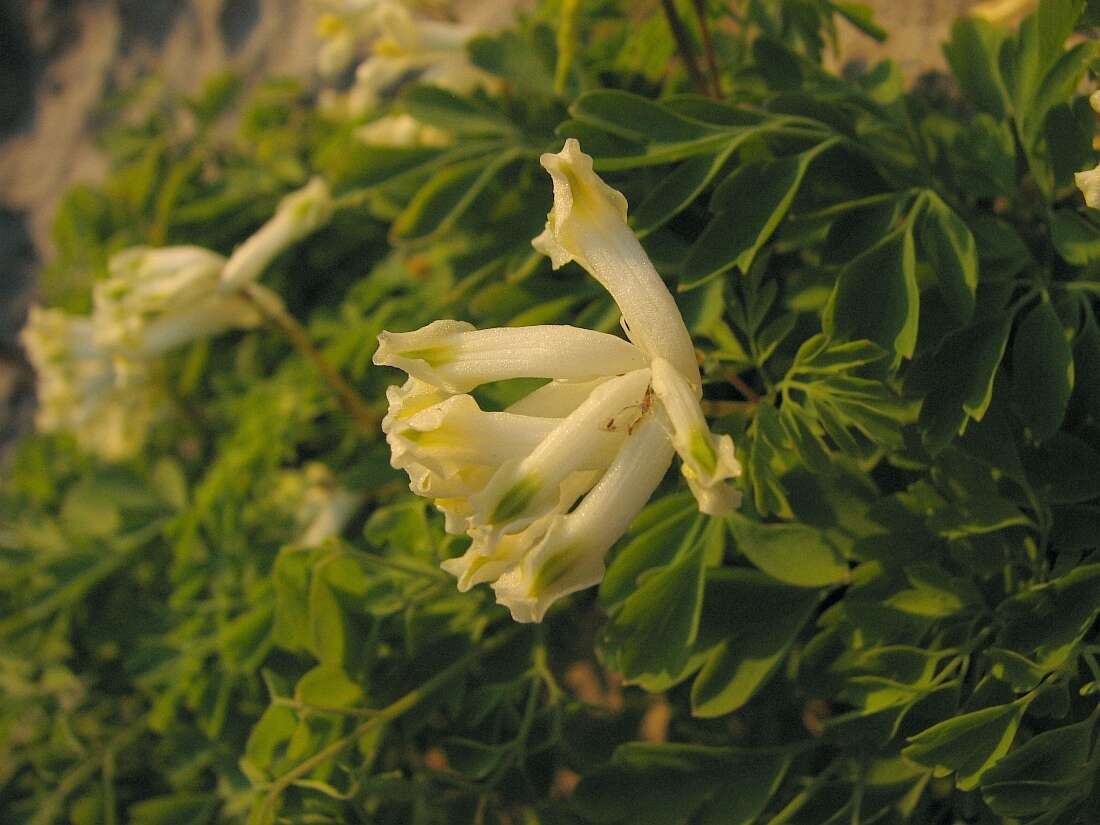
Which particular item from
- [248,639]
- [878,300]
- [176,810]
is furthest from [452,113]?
[176,810]

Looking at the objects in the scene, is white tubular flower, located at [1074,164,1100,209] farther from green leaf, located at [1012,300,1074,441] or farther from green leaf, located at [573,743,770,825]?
green leaf, located at [573,743,770,825]

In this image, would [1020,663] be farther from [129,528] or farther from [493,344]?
[129,528]

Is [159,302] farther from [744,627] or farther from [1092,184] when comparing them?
[1092,184]

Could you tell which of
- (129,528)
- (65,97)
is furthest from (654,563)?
(65,97)

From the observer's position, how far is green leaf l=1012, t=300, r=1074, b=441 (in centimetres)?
86

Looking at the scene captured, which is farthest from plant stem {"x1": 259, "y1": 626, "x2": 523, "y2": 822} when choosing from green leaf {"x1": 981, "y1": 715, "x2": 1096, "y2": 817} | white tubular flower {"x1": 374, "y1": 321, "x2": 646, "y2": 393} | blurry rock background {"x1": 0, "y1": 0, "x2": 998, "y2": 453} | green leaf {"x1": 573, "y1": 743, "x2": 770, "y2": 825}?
blurry rock background {"x1": 0, "y1": 0, "x2": 998, "y2": 453}

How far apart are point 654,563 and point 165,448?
133 centimetres

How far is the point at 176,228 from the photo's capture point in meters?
1.90

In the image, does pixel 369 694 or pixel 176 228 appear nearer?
pixel 369 694

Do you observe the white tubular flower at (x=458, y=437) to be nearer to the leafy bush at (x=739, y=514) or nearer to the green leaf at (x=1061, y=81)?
the leafy bush at (x=739, y=514)

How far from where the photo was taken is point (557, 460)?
73 cm

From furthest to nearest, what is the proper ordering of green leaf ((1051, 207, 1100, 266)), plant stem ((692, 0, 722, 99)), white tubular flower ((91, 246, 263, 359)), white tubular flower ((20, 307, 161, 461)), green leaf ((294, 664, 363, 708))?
white tubular flower ((20, 307, 161, 461)) < white tubular flower ((91, 246, 263, 359)) < plant stem ((692, 0, 722, 99)) < green leaf ((294, 664, 363, 708)) < green leaf ((1051, 207, 1100, 266))

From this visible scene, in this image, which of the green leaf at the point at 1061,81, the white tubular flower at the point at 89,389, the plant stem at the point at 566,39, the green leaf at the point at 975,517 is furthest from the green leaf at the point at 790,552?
the white tubular flower at the point at 89,389

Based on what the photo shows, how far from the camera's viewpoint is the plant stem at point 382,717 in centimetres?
99
